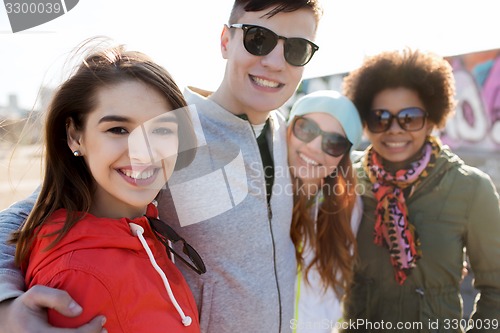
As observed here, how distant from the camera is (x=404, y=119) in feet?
8.76

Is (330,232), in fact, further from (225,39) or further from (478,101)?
(478,101)

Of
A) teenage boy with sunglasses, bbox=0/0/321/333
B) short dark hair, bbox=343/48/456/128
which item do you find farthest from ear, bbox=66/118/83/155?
short dark hair, bbox=343/48/456/128

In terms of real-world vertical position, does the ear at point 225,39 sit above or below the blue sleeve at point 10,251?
above

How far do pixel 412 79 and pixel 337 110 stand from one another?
1.84 feet

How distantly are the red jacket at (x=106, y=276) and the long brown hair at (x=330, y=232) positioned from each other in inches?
49.1

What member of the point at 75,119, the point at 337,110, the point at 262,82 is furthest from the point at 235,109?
the point at 75,119

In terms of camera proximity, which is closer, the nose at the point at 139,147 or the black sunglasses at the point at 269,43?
the nose at the point at 139,147

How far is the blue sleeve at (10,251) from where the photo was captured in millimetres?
1285

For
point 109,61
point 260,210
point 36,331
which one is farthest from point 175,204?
point 36,331

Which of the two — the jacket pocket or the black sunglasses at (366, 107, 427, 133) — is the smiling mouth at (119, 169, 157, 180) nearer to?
the black sunglasses at (366, 107, 427, 133)

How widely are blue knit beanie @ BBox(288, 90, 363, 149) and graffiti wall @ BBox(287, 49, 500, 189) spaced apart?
27.6 ft

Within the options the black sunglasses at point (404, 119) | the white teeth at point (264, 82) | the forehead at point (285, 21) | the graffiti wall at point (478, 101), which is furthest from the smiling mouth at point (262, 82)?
the graffiti wall at point (478, 101)

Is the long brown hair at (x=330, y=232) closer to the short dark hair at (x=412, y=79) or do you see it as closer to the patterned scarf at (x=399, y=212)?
the patterned scarf at (x=399, y=212)

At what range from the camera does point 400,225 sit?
102 inches
